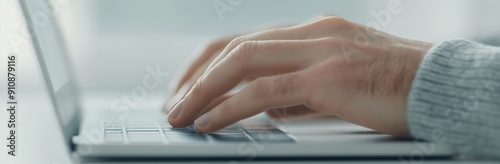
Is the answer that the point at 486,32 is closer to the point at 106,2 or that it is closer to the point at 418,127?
the point at 106,2

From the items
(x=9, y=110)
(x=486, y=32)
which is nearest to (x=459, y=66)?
(x=9, y=110)

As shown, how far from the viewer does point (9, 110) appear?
1027 millimetres

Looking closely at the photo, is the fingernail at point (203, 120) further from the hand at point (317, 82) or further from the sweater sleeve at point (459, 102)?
the sweater sleeve at point (459, 102)

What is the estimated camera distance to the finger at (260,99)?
641mm

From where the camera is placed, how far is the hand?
62 cm

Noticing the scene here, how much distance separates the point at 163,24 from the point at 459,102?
1570 mm

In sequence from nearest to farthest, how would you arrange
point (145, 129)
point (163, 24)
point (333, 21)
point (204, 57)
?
point (145, 129)
point (333, 21)
point (204, 57)
point (163, 24)

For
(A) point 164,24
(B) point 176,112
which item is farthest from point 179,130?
(A) point 164,24

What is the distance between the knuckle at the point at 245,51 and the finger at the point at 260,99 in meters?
0.04

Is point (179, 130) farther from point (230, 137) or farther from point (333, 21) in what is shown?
point (333, 21)

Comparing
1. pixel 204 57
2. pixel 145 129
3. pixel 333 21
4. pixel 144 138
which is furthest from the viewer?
pixel 204 57

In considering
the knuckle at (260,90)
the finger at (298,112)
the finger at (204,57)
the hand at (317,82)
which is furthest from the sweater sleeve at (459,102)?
the finger at (204,57)

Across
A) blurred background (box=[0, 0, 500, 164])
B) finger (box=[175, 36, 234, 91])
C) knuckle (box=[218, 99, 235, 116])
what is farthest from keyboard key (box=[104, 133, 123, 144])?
blurred background (box=[0, 0, 500, 164])

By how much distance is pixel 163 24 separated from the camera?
208 centimetres
